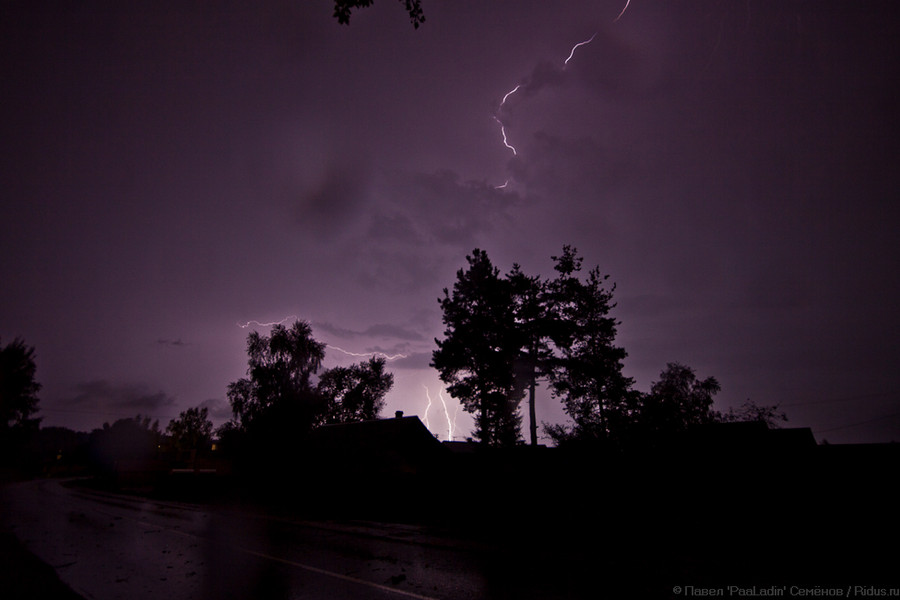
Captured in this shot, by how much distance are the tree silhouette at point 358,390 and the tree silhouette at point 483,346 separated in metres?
36.1

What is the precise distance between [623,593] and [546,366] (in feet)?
78.5

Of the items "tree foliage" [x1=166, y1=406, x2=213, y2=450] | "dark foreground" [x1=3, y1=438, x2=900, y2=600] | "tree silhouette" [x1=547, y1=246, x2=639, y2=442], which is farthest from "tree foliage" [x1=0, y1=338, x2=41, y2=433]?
"tree silhouette" [x1=547, y1=246, x2=639, y2=442]

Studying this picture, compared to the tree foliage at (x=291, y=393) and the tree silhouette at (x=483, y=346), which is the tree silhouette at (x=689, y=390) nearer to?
the tree silhouette at (x=483, y=346)

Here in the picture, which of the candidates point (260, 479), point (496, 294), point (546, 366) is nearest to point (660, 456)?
point (546, 366)

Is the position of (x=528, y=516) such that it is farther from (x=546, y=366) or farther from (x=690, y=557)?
(x=546, y=366)

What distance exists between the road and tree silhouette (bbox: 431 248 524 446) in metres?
17.1

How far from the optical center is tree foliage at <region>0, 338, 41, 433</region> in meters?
61.7

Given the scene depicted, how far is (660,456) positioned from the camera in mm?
12609

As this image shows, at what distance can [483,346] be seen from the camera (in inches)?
1249

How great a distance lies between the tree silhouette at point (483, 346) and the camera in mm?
31141

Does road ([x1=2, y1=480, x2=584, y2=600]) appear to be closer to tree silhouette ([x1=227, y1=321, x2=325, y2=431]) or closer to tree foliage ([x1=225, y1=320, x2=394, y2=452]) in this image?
tree foliage ([x1=225, y1=320, x2=394, y2=452])

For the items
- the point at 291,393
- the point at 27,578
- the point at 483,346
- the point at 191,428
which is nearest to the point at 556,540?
the point at 27,578

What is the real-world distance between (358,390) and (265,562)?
6031 cm

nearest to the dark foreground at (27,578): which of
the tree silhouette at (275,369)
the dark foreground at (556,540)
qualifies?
the dark foreground at (556,540)
